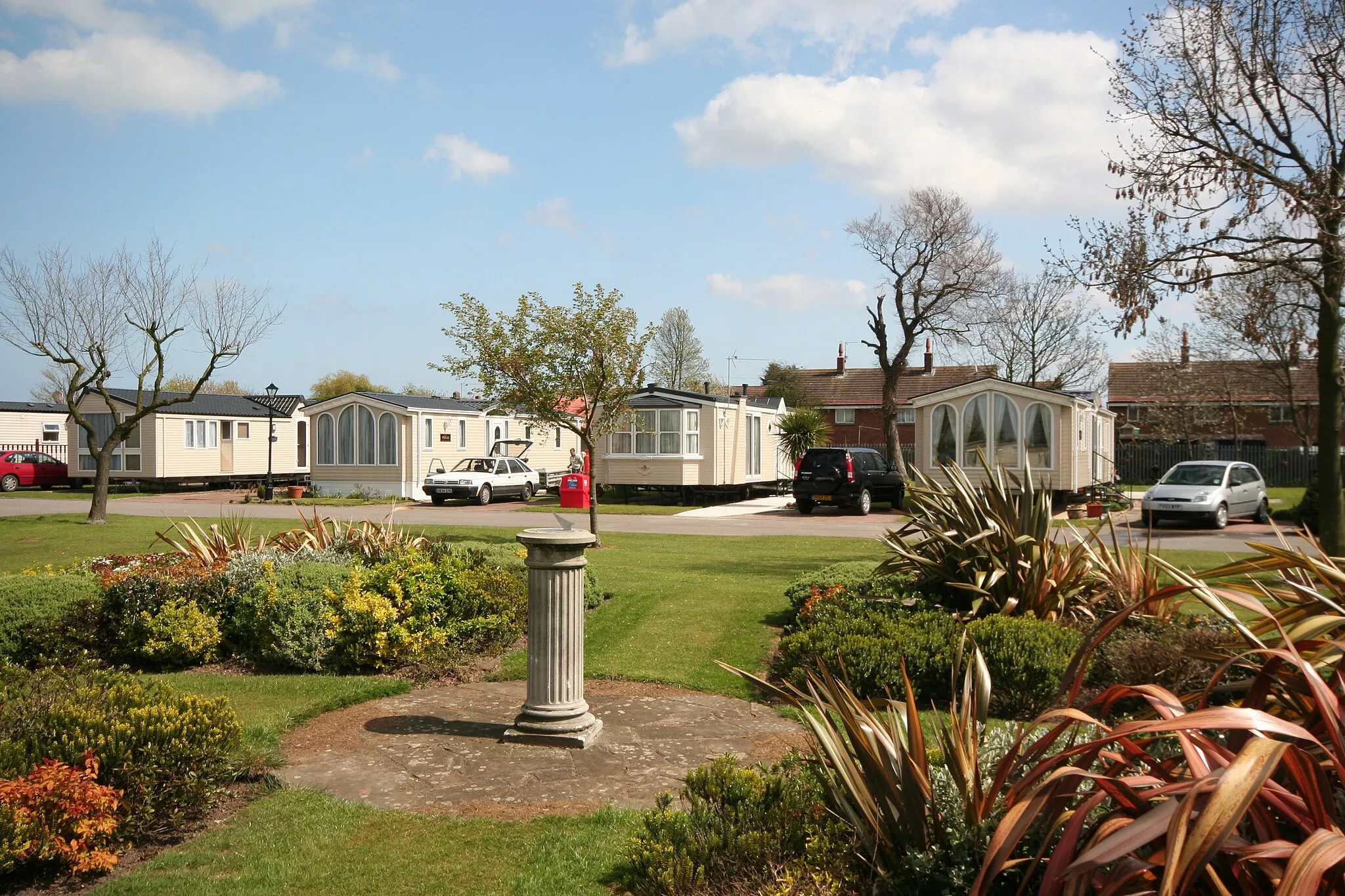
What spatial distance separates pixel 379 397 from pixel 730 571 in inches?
889

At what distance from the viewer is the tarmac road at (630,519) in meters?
20.5

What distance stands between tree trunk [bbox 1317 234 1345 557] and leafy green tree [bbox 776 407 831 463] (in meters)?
20.5

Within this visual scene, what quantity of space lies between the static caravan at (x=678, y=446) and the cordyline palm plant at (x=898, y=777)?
86.2 feet

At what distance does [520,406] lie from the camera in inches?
797

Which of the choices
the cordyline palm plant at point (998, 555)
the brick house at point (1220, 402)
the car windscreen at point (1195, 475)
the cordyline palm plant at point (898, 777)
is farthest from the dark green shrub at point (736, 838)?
the brick house at point (1220, 402)

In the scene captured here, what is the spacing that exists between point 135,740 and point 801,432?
30743 millimetres

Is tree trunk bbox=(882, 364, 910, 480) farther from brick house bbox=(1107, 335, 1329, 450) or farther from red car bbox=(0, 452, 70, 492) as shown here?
red car bbox=(0, 452, 70, 492)

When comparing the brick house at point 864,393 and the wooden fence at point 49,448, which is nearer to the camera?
the wooden fence at point 49,448

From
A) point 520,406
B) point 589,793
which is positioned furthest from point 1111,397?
point 589,793

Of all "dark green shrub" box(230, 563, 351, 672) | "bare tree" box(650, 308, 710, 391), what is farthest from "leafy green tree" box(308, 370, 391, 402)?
"dark green shrub" box(230, 563, 351, 672)

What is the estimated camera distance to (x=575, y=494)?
27.9 m

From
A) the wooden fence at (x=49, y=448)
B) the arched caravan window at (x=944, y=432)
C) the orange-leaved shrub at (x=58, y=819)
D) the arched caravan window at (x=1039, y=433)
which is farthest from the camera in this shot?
the wooden fence at (x=49, y=448)

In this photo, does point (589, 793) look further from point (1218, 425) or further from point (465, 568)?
point (1218, 425)

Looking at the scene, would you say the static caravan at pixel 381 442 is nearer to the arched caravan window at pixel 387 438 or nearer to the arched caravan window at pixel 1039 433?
the arched caravan window at pixel 387 438
